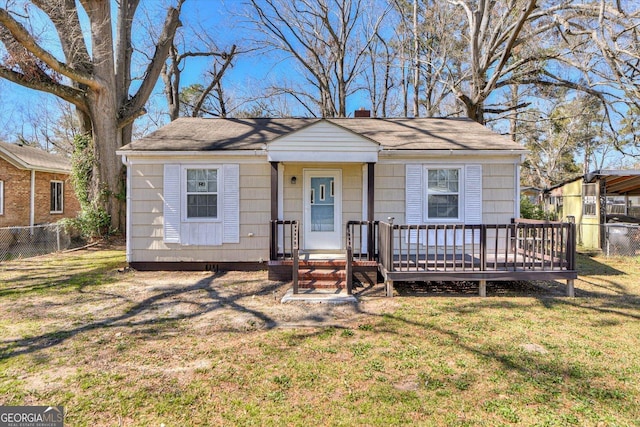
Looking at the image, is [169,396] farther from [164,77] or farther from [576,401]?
[164,77]

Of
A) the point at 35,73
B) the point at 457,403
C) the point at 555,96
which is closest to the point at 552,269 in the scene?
the point at 457,403

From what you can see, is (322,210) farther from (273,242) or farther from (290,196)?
(273,242)

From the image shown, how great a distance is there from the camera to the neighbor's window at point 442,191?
7.53 metres

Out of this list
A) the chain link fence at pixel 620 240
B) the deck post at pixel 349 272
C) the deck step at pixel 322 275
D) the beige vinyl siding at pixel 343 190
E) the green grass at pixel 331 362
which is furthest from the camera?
the chain link fence at pixel 620 240

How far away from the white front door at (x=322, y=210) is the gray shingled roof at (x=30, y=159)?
534 inches

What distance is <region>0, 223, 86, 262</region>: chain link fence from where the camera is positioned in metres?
10.2

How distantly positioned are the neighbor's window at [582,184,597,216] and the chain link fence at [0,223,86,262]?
18.5 meters

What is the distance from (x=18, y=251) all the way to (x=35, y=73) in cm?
574

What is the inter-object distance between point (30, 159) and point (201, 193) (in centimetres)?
1236

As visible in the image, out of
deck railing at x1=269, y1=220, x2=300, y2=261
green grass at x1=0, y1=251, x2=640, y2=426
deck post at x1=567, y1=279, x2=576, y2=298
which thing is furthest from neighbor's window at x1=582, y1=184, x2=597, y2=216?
deck railing at x1=269, y1=220, x2=300, y2=261

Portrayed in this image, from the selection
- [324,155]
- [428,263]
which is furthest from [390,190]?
[428,263]

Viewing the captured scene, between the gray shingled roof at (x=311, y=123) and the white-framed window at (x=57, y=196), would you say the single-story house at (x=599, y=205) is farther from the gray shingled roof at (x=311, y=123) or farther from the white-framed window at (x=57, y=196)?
the white-framed window at (x=57, y=196)

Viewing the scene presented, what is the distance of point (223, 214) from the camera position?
748 centimetres

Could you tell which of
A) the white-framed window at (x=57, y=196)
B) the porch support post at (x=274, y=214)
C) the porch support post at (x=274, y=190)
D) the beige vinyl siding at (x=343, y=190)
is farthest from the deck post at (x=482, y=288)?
the white-framed window at (x=57, y=196)
